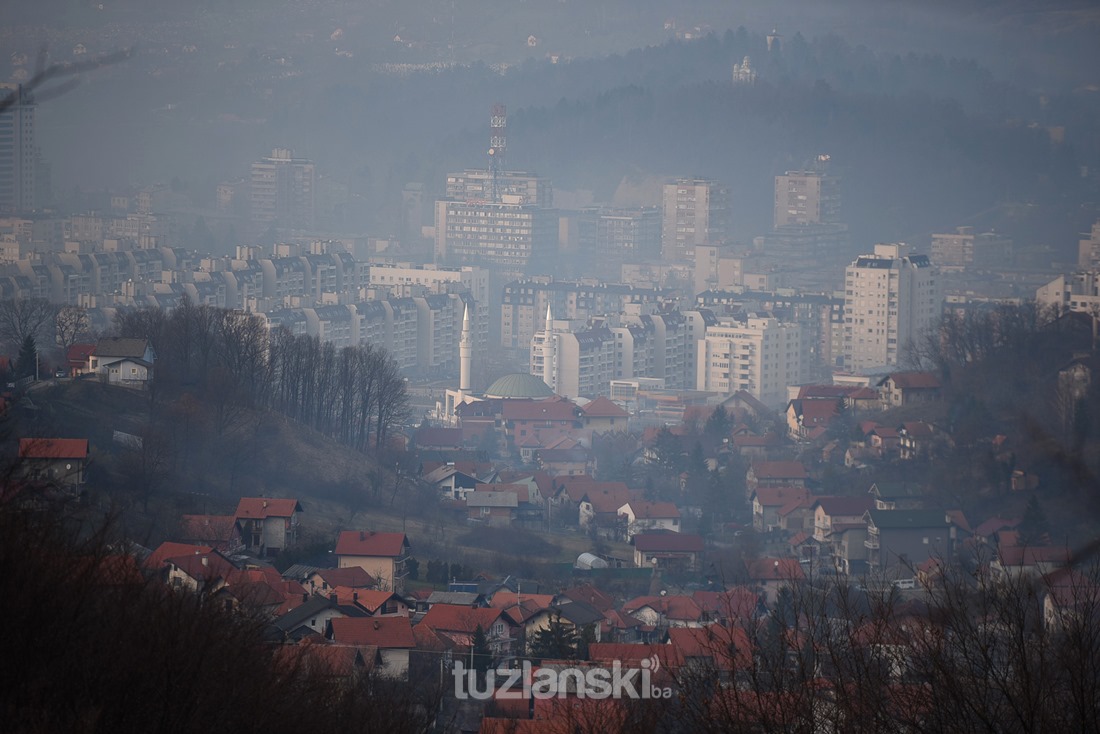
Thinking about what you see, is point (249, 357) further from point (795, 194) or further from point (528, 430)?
point (795, 194)

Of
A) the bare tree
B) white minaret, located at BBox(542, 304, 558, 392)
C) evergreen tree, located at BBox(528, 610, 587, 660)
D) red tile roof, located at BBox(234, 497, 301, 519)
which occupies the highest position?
the bare tree

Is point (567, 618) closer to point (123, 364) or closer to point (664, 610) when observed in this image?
point (664, 610)

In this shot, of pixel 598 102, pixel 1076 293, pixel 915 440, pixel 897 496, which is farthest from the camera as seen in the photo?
pixel 598 102

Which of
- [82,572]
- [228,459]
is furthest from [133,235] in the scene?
[82,572]

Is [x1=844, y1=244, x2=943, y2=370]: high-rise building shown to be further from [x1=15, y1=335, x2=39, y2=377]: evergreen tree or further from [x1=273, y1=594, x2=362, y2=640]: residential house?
[x1=273, y1=594, x2=362, y2=640]: residential house

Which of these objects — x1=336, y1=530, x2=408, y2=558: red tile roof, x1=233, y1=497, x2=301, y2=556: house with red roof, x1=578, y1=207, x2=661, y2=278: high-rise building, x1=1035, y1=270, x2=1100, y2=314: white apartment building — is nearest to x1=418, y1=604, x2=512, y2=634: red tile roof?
x1=336, y1=530, x2=408, y2=558: red tile roof

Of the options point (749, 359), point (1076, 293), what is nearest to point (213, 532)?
point (749, 359)
